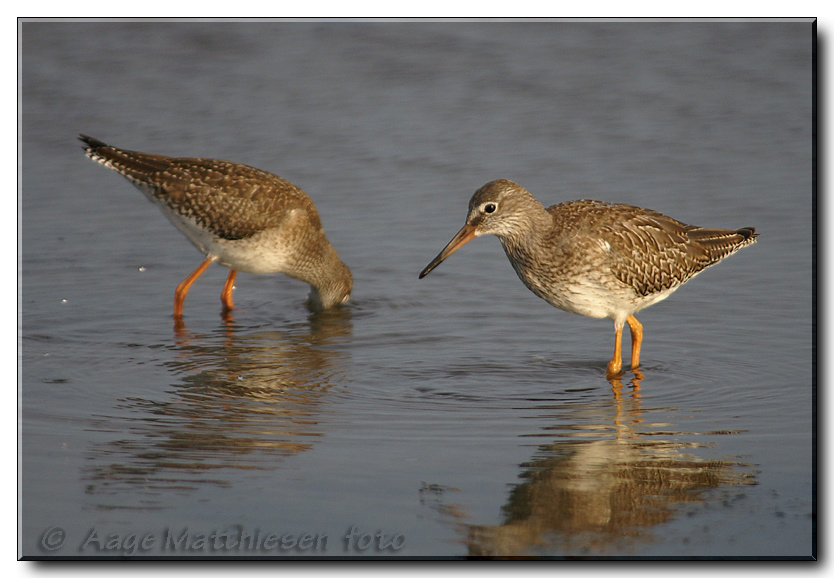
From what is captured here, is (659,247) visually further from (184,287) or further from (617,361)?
(184,287)

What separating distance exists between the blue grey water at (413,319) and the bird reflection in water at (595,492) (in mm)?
25

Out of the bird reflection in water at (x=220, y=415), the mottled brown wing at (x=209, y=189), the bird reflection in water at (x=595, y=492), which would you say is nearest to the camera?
the bird reflection in water at (x=595, y=492)

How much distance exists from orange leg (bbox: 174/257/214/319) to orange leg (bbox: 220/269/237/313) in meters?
0.29

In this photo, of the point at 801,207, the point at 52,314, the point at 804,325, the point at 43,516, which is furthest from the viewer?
the point at 801,207

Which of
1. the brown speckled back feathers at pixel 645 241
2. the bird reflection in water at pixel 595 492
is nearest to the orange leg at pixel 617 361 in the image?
the brown speckled back feathers at pixel 645 241

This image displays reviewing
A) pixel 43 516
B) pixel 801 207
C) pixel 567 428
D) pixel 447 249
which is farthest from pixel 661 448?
pixel 801 207

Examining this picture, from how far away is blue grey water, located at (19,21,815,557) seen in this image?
22.6 feet

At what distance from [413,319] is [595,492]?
429cm

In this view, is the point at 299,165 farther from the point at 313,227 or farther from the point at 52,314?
the point at 52,314

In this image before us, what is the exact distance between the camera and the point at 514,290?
458 inches

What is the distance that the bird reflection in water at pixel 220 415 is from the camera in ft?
23.9

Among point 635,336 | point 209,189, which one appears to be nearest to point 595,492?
point 635,336

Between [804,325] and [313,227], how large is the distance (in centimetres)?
518

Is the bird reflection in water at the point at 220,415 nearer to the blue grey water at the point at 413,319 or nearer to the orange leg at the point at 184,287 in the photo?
the blue grey water at the point at 413,319
